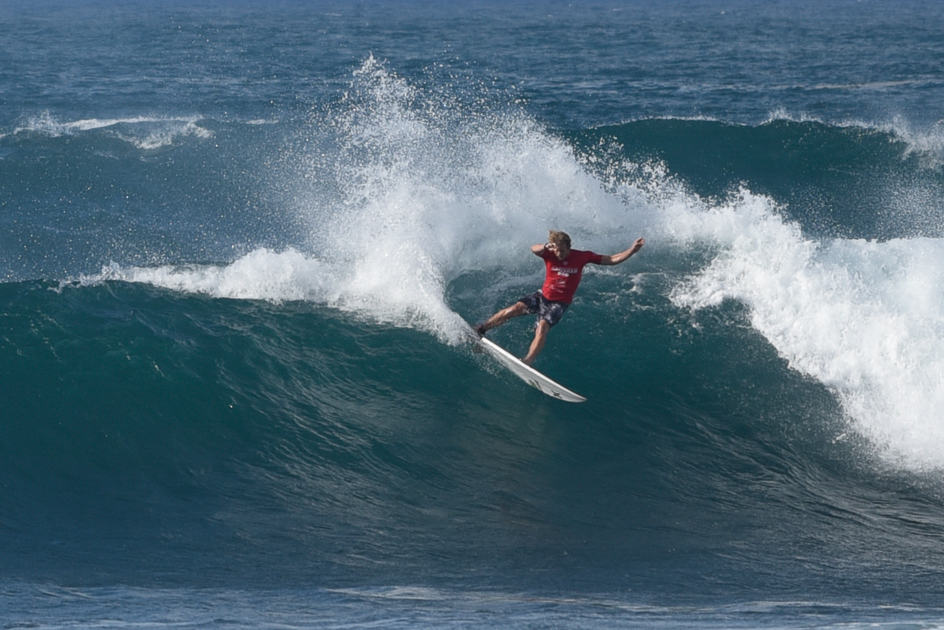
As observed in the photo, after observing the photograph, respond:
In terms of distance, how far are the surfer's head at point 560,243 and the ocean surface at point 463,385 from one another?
160 centimetres

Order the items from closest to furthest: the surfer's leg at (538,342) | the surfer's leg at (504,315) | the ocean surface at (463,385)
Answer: the ocean surface at (463,385) → the surfer's leg at (538,342) → the surfer's leg at (504,315)

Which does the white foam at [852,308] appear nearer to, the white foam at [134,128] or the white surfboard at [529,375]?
the white surfboard at [529,375]

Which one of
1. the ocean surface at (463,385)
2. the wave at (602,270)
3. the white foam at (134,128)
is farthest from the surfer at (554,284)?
the white foam at (134,128)

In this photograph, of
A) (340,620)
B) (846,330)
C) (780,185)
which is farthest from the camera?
(780,185)

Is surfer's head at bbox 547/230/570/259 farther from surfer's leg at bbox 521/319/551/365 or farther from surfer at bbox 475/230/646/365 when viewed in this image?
surfer's leg at bbox 521/319/551/365

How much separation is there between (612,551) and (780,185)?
13.3m

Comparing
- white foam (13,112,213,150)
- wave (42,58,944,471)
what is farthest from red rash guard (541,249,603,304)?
white foam (13,112,213,150)

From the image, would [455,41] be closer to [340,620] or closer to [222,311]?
[222,311]

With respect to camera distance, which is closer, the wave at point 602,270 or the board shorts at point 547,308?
the board shorts at point 547,308

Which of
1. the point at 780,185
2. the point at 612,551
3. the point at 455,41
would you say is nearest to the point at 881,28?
the point at 455,41

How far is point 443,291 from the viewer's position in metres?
12.8

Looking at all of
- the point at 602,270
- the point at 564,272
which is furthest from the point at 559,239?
the point at 602,270

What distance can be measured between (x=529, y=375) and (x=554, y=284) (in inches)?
41.4

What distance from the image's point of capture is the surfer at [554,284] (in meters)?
10.7
